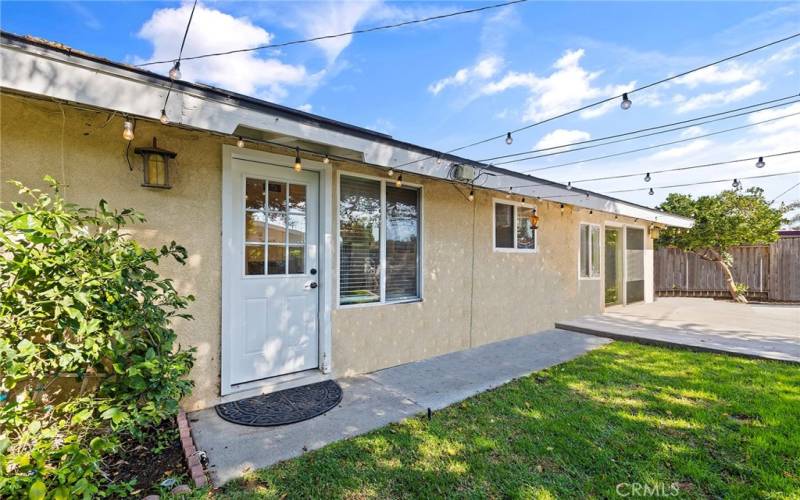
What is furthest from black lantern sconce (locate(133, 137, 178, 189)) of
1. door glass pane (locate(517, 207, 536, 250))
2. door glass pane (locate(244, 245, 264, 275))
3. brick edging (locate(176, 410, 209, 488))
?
door glass pane (locate(517, 207, 536, 250))

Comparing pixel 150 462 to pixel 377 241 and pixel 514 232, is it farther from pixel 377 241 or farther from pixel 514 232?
pixel 514 232

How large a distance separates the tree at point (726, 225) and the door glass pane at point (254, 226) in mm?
13413

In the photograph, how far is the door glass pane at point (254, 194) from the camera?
3.67 m

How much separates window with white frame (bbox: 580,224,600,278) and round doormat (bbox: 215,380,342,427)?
6.74 metres

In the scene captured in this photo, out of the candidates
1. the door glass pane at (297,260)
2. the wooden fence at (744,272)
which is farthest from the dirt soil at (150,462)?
the wooden fence at (744,272)

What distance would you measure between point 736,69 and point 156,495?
6.94m

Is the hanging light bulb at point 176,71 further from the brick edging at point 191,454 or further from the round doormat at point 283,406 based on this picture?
the round doormat at point 283,406

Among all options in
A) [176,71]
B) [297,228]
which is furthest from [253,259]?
[176,71]

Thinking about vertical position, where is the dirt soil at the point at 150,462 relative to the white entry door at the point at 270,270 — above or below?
below

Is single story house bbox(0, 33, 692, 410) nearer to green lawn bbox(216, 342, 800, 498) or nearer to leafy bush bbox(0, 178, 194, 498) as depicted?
leafy bush bbox(0, 178, 194, 498)

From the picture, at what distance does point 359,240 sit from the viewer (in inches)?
175

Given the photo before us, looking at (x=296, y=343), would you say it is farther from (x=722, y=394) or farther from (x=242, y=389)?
(x=722, y=394)

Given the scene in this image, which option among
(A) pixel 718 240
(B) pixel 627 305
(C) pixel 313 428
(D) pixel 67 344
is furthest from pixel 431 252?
(A) pixel 718 240

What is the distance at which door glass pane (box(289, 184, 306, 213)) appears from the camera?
3945mm
